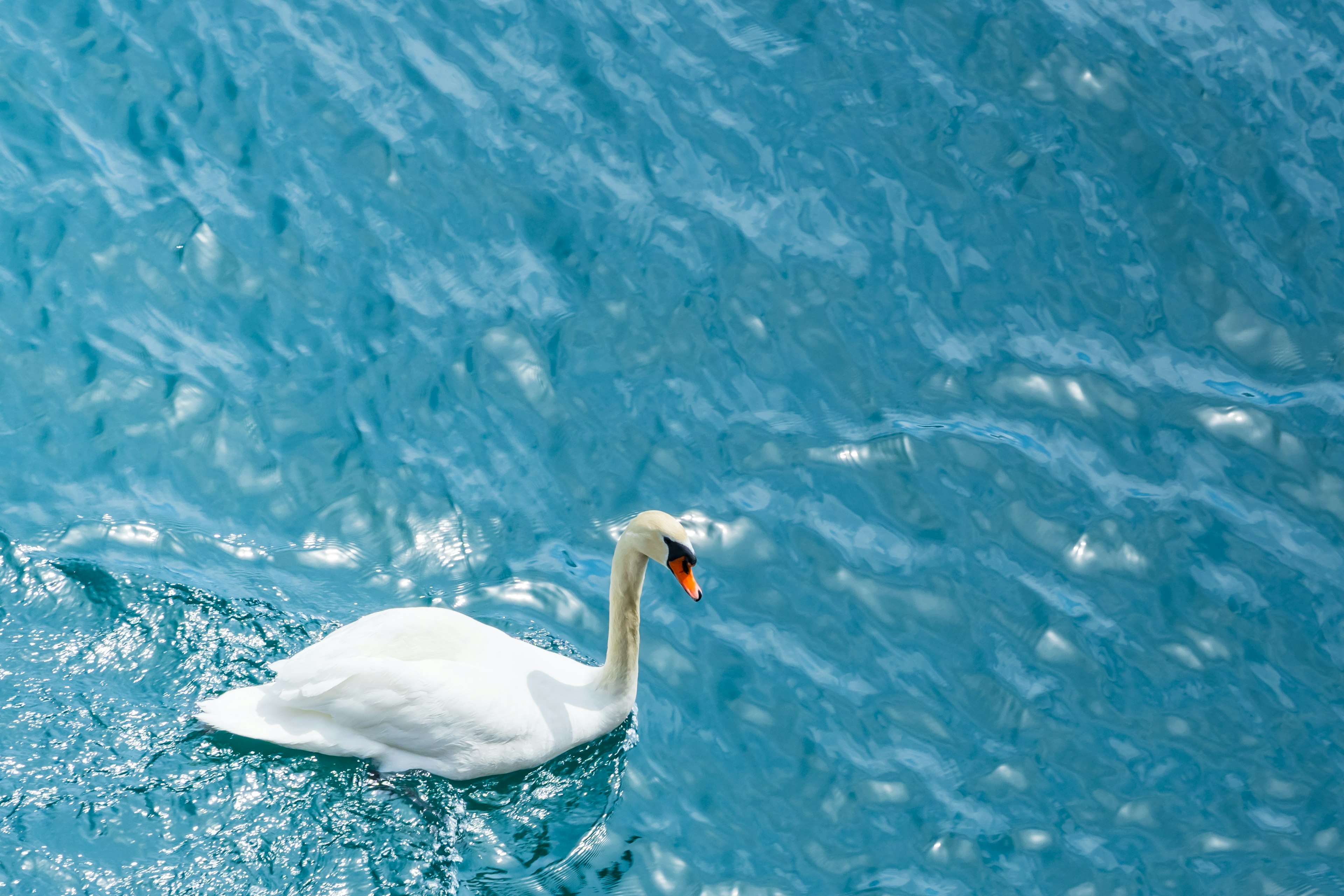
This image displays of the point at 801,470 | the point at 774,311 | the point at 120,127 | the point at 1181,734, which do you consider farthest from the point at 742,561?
the point at 120,127

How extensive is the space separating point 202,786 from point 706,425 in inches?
128

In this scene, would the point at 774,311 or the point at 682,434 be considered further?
the point at 774,311

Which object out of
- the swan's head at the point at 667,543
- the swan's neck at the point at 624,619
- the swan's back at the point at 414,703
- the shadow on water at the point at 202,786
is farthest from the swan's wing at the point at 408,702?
the swan's head at the point at 667,543

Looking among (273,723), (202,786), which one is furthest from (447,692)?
(202,786)

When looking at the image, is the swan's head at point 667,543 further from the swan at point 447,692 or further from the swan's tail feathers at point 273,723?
the swan's tail feathers at point 273,723

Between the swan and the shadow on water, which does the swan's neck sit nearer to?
the swan

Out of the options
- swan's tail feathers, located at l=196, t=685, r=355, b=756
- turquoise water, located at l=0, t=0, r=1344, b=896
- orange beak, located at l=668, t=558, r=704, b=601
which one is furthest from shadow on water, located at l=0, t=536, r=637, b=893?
orange beak, located at l=668, t=558, r=704, b=601

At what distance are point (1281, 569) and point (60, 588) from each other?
6120mm

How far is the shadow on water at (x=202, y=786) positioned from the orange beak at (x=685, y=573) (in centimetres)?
86

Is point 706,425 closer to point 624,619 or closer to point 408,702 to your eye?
point 624,619

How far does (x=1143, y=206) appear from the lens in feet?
27.8

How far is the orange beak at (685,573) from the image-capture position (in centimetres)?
581

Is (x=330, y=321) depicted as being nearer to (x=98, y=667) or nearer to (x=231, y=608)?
(x=231, y=608)

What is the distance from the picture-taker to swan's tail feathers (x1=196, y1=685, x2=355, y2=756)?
18.5 feet
